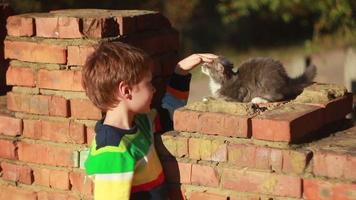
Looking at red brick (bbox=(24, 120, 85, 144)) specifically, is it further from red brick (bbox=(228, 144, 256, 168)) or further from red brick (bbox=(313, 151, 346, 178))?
red brick (bbox=(313, 151, 346, 178))

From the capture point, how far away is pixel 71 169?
3.23 meters

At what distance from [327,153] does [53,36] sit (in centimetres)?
133

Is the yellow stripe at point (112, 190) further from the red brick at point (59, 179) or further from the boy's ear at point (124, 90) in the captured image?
the red brick at point (59, 179)

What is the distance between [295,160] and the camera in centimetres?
271

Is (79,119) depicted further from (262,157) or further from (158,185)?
(262,157)

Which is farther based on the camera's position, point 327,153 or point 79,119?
point 79,119

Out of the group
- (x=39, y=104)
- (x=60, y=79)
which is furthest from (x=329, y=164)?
(x=39, y=104)

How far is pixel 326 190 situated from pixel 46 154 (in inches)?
52.0

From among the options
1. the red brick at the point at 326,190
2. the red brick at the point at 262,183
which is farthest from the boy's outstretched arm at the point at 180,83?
the red brick at the point at 326,190

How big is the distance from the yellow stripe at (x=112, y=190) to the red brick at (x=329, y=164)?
72 centimetres

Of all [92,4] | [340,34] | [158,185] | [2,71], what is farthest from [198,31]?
[158,185]

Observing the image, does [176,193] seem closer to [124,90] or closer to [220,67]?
[124,90]

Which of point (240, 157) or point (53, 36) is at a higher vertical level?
point (53, 36)

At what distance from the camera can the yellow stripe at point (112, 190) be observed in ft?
8.41
